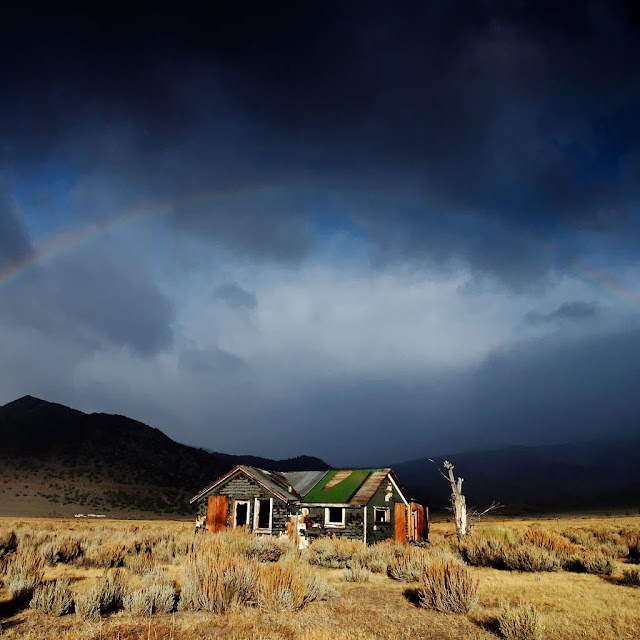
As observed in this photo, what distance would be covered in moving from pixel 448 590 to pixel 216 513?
1851 centimetres

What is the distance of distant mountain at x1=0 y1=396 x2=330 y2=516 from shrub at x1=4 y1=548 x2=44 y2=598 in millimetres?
48266

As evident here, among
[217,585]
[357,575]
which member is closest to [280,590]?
[217,585]

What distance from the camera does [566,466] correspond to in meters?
153

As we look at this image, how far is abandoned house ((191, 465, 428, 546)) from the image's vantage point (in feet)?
80.0

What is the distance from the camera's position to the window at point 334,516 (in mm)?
24531

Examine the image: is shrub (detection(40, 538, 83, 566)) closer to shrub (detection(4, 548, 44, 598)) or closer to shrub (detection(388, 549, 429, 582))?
shrub (detection(4, 548, 44, 598))

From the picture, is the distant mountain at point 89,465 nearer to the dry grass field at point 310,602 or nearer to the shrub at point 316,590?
the dry grass field at point 310,602

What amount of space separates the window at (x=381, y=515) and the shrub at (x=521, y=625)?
17.7 m

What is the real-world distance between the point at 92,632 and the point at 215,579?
258 cm

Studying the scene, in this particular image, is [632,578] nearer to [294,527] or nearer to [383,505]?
[383,505]

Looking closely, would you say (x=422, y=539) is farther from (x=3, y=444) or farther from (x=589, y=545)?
(x=3, y=444)

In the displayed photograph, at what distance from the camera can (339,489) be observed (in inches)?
1020

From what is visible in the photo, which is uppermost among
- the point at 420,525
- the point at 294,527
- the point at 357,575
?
the point at 294,527

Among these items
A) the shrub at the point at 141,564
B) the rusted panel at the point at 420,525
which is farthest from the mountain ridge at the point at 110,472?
the shrub at the point at 141,564
